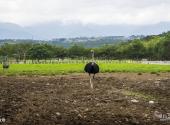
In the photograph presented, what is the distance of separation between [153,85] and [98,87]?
12.8 ft

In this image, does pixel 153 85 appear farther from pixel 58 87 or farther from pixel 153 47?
pixel 153 47

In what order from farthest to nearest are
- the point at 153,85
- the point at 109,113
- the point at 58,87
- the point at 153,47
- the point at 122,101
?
the point at 153,47 → the point at 153,85 → the point at 58,87 → the point at 122,101 → the point at 109,113

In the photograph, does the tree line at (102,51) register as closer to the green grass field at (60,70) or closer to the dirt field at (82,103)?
the green grass field at (60,70)

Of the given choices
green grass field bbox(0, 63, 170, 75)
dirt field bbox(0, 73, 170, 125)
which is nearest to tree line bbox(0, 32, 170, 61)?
green grass field bbox(0, 63, 170, 75)

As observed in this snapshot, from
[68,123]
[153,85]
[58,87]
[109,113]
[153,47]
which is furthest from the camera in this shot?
[153,47]

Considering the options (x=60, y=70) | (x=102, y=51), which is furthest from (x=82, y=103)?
(x=102, y=51)

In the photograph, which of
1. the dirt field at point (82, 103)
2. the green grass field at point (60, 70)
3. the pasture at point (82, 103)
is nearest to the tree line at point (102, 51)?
the green grass field at point (60, 70)

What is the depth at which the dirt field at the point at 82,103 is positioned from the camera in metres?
19.9

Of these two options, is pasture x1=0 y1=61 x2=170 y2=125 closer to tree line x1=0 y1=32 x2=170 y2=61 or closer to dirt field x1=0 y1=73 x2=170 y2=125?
dirt field x1=0 y1=73 x2=170 y2=125

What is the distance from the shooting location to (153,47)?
137 m

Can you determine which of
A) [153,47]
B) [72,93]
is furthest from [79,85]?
[153,47]

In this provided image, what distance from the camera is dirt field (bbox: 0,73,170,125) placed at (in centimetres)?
1988

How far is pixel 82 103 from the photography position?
23.4 meters

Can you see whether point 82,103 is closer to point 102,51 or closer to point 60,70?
point 60,70
